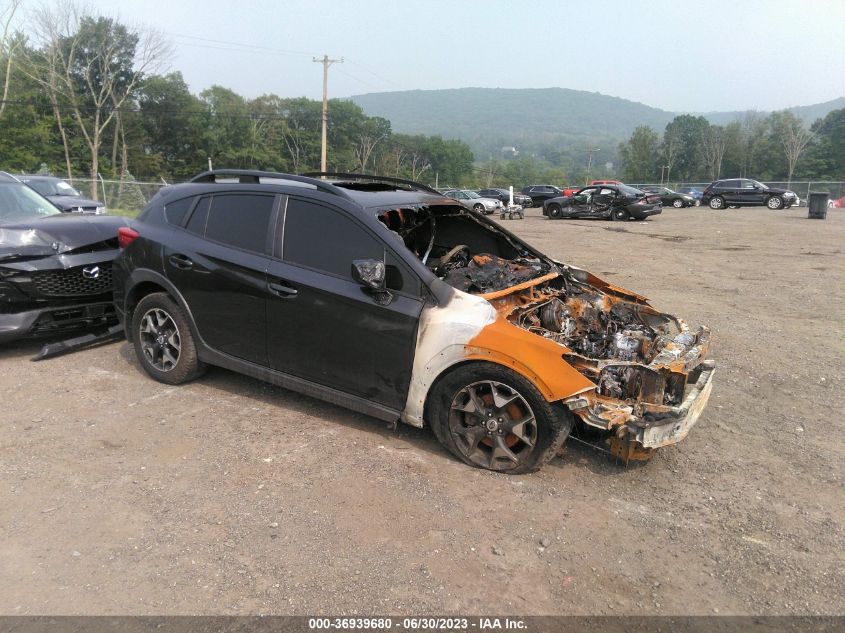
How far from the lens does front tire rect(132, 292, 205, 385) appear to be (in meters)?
4.68

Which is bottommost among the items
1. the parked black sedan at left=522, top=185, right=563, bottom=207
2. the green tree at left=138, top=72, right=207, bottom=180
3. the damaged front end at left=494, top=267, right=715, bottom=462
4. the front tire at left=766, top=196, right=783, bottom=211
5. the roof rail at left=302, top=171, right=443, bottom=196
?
the damaged front end at left=494, top=267, right=715, bottom=462

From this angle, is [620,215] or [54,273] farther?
[620,215]

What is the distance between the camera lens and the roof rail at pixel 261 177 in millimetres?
4086

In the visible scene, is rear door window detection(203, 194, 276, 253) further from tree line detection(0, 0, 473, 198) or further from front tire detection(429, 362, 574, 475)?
tree line detection(0, 0, 473, 198)

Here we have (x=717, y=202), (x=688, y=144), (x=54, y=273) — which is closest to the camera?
(x=54, y=273)

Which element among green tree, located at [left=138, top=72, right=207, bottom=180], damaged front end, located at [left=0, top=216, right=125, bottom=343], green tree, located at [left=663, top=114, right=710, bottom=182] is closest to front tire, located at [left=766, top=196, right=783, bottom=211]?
damaged front end, located at [left=0, top=216, right=125, bottom=343]

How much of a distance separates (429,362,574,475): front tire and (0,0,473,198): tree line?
47993 millimetres

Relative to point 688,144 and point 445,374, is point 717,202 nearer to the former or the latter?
point 445,374

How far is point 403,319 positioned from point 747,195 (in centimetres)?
3464

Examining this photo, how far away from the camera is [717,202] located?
32969 mm

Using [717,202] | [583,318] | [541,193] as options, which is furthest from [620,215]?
[583,318]

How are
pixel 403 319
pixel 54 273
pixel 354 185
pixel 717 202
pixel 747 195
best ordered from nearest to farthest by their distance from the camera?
pixel 403 319 → pixel 354 185 → pixel 54 273 → pixel 747 195 → pixel 717 202

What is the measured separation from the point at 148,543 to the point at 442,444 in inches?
70.1

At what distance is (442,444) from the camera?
148 inches
